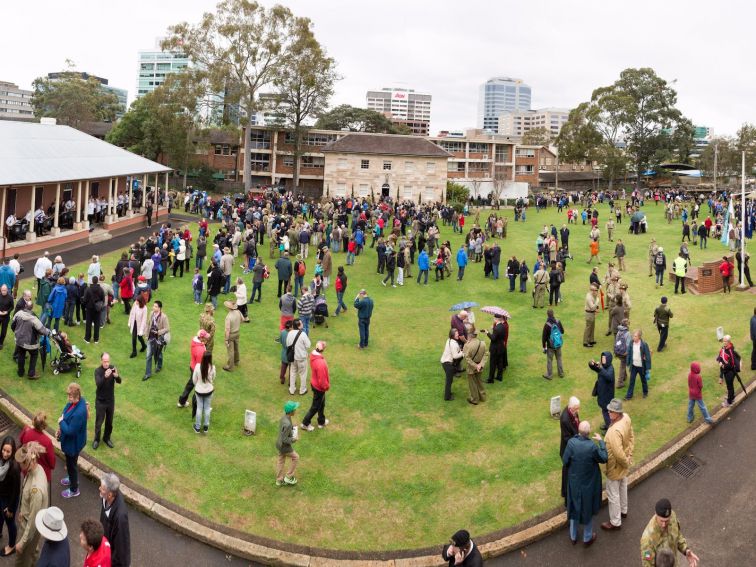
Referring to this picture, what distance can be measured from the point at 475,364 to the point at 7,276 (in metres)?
12.1

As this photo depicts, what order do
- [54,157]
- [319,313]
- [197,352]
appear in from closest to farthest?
1. [197,352]
2. [319,313]
3. [54,157]

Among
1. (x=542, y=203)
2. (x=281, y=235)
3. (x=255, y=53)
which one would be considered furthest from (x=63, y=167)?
(x=542, y=203)

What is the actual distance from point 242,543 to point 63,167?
23.3m

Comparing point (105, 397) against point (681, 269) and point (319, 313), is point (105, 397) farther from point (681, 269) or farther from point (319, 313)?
point (681, 269)

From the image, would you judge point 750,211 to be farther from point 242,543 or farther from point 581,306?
point 242,543

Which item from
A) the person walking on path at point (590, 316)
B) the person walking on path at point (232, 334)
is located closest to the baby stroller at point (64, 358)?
the person walking on path at point (232, 334)

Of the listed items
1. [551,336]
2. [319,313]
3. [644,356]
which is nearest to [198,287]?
[319,313]

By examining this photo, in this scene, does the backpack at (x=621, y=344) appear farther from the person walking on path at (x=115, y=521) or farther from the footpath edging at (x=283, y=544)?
the person walking on path at (x=115, y=521)

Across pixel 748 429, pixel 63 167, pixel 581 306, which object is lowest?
pixel 748 429

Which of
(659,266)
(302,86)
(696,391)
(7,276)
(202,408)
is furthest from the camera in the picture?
(302,86)

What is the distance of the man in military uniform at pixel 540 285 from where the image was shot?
20.7 metres

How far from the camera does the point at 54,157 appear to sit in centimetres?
2689

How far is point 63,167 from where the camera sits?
86.0ft

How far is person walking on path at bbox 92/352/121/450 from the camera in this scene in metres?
9.64
